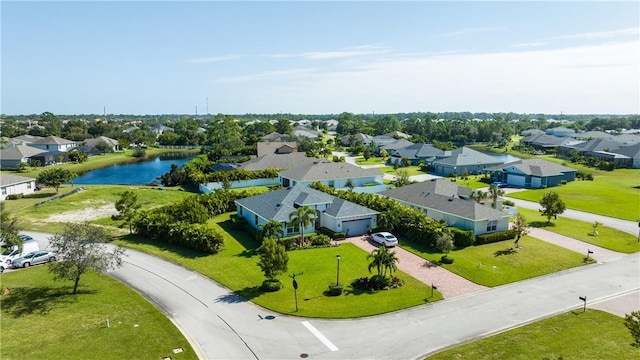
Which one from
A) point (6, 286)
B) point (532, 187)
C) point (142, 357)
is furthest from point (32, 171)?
point (532, 187)

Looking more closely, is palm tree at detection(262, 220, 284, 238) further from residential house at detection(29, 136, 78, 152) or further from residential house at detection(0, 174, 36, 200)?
residential house at detection(29, 136, 78, 152)

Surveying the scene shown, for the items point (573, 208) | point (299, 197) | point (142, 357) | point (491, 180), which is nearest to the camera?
point (142, 357)

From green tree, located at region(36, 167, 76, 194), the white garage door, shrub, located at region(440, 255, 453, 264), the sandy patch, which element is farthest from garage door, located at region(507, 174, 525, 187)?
green tree, located at region(36, 167, 76, 194)

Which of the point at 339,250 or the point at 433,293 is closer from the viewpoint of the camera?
the point at 433,293

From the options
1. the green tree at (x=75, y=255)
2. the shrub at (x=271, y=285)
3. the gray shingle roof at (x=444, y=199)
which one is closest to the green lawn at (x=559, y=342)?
the shrub at (x=271, y=285)

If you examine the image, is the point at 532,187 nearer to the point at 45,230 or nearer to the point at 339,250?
the point at 339,250

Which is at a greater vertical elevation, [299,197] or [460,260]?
[299,197]

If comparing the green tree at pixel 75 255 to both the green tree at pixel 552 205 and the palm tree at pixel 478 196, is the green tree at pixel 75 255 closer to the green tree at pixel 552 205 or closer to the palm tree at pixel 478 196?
the palm tree at pixel 478 196
